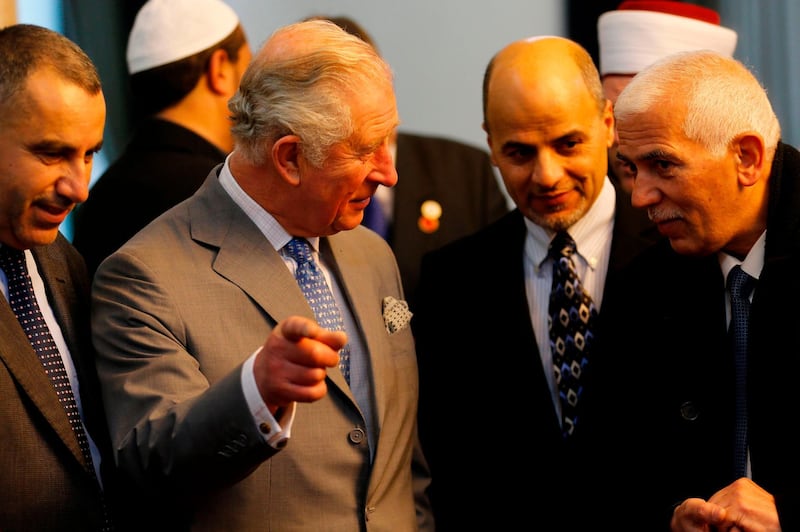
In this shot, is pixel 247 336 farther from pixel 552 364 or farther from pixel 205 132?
pixel 205 132

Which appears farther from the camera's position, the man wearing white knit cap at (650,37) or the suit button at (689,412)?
the man wearing white knit cap at (650,37)

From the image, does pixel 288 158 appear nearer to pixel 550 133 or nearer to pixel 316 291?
pixel 316 291

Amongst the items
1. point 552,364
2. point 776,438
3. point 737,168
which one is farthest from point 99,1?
point 776,438

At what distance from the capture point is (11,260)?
225 centimetres

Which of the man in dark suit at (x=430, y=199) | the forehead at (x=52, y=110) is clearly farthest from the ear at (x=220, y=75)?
the forehead at (x=52, y=110)

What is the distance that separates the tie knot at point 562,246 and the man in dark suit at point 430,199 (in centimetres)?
83

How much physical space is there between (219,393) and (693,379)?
0.99 m

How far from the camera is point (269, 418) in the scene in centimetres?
199

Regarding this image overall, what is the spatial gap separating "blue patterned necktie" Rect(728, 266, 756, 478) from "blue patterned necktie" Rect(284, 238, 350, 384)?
2.54 feet

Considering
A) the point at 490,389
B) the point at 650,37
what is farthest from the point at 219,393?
the point at 650,37

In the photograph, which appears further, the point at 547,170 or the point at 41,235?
the point at 547,170

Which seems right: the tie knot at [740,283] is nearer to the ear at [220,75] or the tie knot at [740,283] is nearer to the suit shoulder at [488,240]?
the suit shoulder at [488,240]

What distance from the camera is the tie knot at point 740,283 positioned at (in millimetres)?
2379

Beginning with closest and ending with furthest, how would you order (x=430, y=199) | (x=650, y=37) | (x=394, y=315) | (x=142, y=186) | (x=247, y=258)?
(x=247, y=258) < (x=394, y=315) < (x=142, y=186) < (x=650, y=37) < (x=430, y=199)
